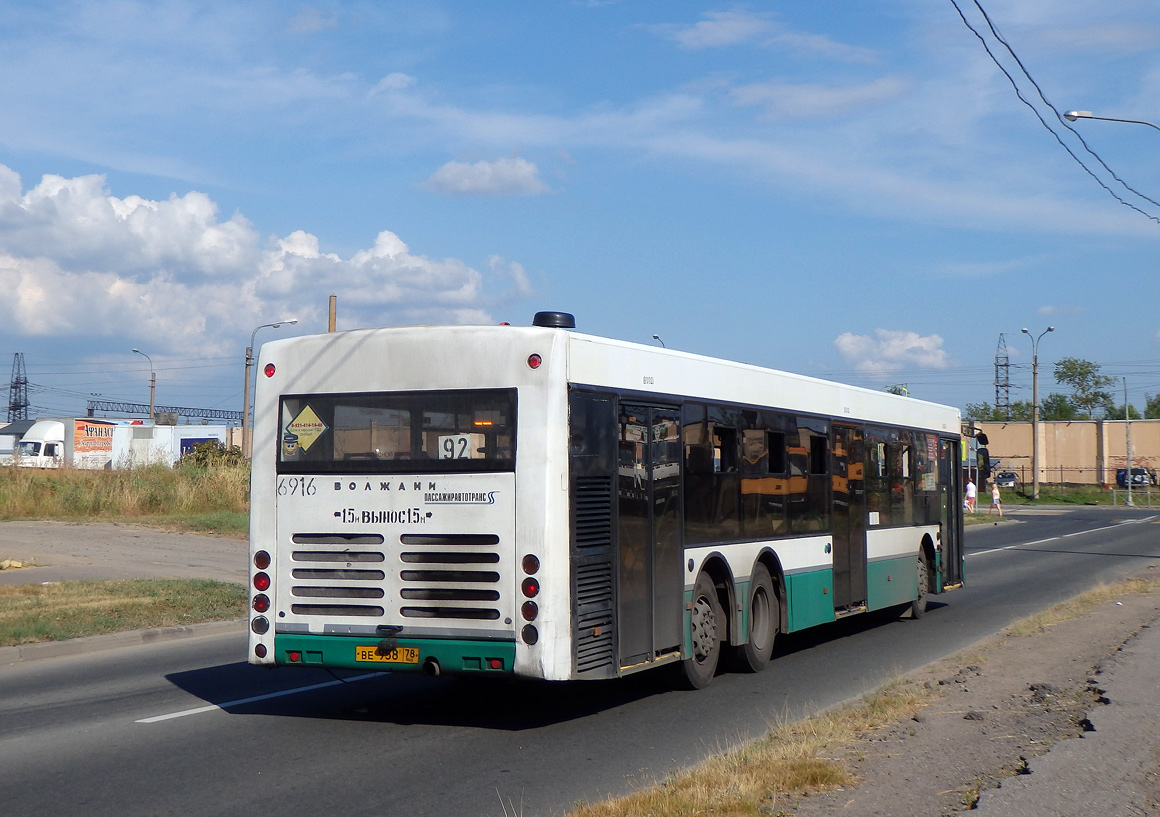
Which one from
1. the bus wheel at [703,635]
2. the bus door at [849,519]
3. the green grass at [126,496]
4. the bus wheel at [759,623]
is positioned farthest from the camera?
the green grass at [126,496]

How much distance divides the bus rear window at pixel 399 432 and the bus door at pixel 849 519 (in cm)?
606

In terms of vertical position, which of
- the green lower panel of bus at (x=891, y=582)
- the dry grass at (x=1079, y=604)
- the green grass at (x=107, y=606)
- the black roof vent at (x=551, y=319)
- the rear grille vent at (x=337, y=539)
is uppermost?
the black roof vent at (x=551, y=319)

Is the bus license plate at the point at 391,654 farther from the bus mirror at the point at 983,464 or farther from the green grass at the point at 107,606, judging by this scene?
the bus mirror at the point at 983,464

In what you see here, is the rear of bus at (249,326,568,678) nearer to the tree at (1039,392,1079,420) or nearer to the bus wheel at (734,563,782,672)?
the bus wheel at (734,563,782,672)

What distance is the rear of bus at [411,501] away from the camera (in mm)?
8430

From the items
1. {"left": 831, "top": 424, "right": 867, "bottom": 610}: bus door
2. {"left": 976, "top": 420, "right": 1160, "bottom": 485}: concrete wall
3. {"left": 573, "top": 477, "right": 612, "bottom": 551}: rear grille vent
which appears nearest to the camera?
{"left": 573, "top": 477, "right": 612, "bottom": 551}: rear grille vent

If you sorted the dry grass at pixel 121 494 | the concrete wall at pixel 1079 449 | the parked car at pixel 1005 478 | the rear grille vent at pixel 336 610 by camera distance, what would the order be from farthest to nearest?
the concrete wall at pixel 1079 449 < the parked car at pixel 1005 478 < the dry grass at pixel 121 494 < the rear grille vent at pixel 336 610

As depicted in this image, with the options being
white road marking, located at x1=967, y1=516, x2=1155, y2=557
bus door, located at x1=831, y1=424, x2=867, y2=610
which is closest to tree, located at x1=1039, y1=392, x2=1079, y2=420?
white road marking, located at x1=967, y1=516, x2=1155, y2=557

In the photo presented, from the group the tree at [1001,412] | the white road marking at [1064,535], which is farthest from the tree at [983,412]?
the white road marking at [1064,535]

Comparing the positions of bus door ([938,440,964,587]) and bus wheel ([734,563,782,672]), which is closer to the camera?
bus wheel ([734,563,782,672])

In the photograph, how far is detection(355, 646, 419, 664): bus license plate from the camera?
8.59 m

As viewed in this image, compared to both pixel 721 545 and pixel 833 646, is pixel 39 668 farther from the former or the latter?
pixel 833 646

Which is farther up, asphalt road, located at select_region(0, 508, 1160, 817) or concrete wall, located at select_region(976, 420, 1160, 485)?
concrete wall, located at select_region(976, 420, 1160, 485)

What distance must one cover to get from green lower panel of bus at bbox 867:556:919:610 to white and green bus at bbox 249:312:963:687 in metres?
4.41
